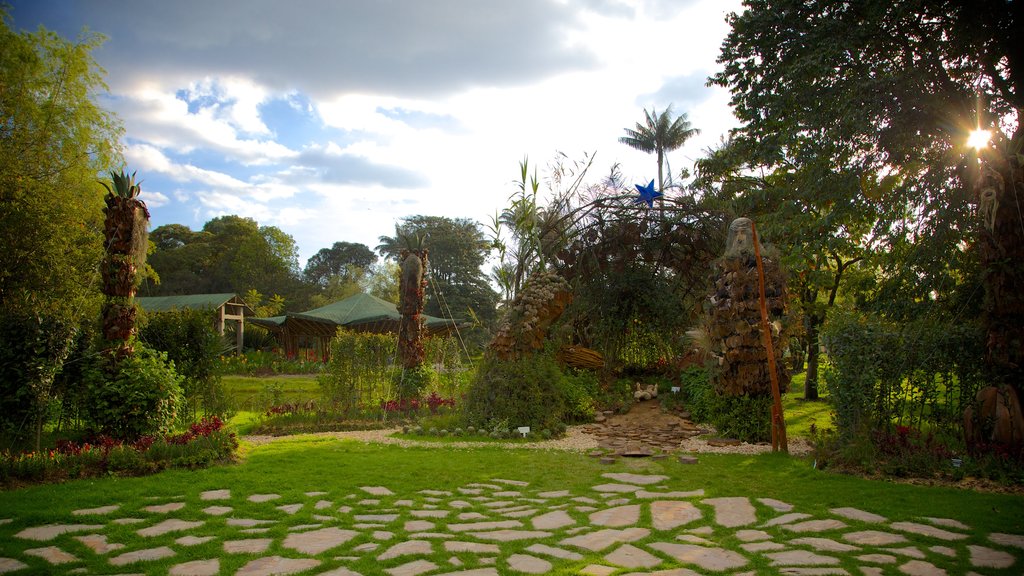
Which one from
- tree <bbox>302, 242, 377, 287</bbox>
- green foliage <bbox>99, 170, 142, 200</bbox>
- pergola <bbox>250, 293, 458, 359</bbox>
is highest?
tree <bbox>302, 242, 377, 287</bbox>

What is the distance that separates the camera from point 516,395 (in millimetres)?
8430

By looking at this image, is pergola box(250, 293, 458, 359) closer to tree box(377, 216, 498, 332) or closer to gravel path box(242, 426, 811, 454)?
tree box(377, 216, 498, 332)

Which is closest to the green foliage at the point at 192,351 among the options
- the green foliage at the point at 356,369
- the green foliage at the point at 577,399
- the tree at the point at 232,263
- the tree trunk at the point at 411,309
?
the green foliage at the point at 356,369

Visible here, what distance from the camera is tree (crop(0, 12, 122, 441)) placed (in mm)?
6434

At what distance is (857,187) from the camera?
359 inches

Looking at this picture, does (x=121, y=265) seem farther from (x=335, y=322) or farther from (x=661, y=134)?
(x=661, y=134)

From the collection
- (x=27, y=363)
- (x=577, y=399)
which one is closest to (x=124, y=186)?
(x=27, y=363)

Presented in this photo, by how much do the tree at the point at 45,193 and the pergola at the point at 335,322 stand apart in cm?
1225

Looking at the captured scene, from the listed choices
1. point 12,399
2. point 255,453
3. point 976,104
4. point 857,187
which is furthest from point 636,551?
point 976,104

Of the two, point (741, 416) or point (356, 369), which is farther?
point (356, 369)

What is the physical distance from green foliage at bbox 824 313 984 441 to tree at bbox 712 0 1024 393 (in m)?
2.31

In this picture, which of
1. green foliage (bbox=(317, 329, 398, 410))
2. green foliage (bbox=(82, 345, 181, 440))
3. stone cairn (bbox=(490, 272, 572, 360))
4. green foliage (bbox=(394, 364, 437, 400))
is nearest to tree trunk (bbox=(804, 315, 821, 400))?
stone cairn (bbox=(490, 272, 572, 360))

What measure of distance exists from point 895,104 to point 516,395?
690 centimetres

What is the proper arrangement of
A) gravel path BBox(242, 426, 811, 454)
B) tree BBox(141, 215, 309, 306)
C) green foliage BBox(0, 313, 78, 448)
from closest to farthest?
green foliage BBox(0, 313, 78, 448) → gravel path BBox(242, 426, 811, 454) → tree BBox(141, 215, 309, 306)
